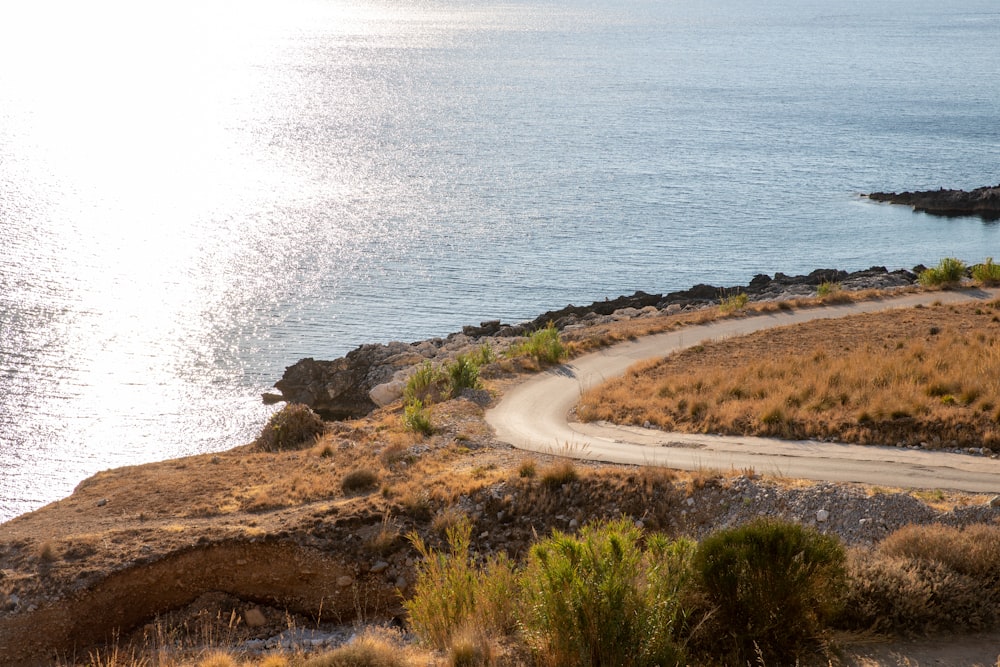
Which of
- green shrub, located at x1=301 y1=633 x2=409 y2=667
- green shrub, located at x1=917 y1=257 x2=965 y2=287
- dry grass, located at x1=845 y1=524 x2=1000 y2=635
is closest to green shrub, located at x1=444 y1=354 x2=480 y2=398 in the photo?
dry grass, located at x1=845 y1=524 x2=1000 y2=635

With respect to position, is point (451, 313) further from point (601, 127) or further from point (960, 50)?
point (960, 50)

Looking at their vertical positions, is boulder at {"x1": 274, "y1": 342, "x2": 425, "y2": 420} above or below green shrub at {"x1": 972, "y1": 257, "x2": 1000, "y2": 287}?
below

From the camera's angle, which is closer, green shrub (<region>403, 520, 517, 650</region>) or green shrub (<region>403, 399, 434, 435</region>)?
green shrub (<region>403, 520, 517, 650</region>)

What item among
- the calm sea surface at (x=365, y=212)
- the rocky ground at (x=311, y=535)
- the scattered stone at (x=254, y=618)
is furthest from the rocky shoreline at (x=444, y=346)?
the scattered stone at (x=254, y=618)

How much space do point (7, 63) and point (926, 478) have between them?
162 meters

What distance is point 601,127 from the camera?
9612 centimetres

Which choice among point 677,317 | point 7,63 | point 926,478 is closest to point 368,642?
point 926,478

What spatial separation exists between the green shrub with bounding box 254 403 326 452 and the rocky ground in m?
5.50

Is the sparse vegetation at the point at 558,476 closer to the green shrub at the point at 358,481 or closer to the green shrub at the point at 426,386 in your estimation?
the green shrub at the point at 358,481

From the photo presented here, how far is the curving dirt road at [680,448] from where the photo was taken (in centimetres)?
1647

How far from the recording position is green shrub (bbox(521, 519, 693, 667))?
8406 mm

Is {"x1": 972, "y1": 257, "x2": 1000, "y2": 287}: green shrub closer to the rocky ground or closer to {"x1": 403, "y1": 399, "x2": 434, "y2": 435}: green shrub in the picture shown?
the rocky ground

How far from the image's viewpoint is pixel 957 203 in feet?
225

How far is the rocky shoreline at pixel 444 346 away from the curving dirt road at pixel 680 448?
275 inches
